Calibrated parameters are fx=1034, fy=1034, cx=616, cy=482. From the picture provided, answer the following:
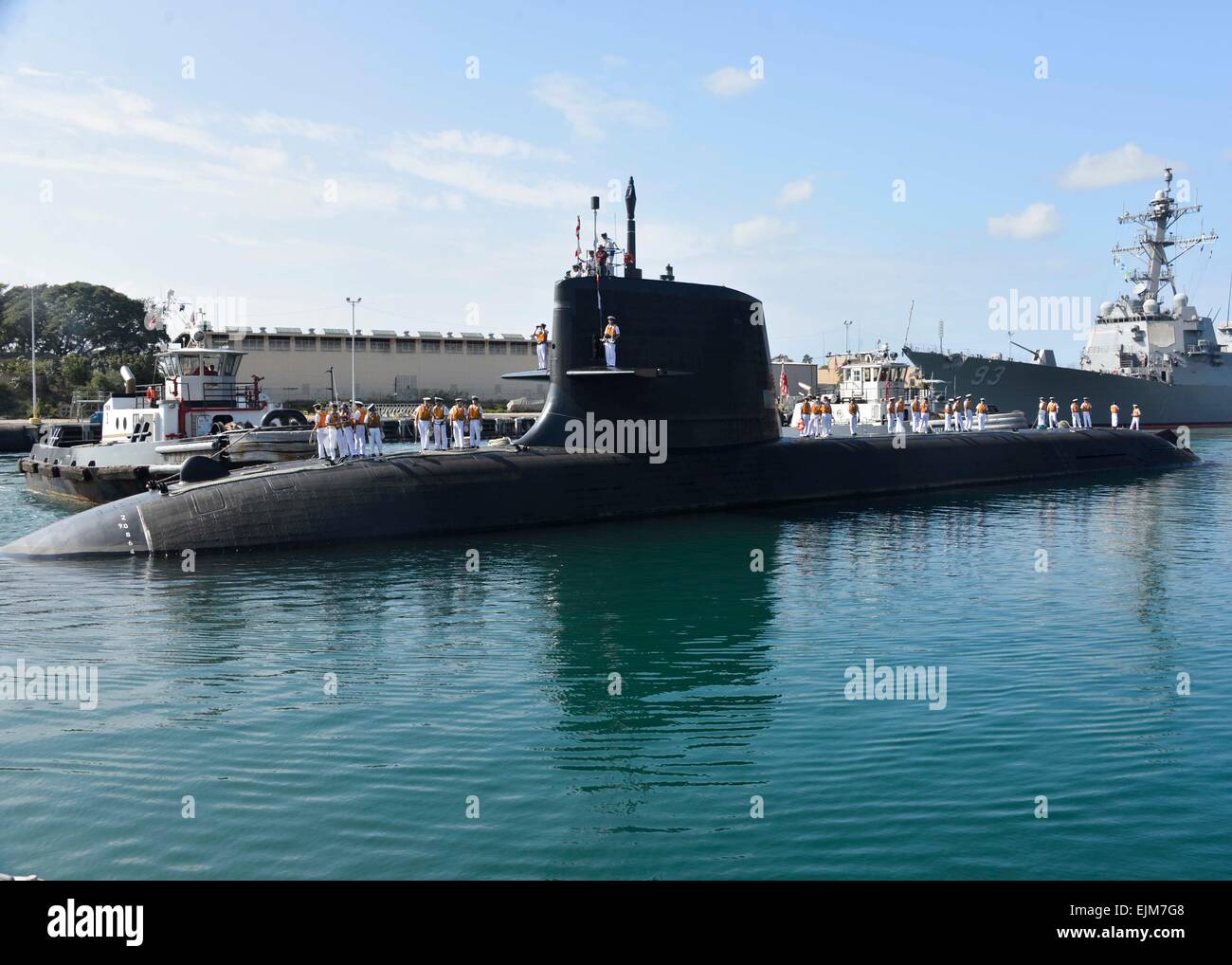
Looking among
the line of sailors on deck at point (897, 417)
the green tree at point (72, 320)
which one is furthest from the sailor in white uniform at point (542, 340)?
the green tree at point (72, 320)

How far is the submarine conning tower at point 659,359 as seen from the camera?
20.8 m

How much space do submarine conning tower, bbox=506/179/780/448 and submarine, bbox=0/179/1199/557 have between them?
0.03m

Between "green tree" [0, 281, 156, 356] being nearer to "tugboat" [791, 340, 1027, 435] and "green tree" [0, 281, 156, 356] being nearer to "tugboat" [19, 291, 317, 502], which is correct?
"tugboat" [19, 291, 317, 502]

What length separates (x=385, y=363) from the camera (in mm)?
80938

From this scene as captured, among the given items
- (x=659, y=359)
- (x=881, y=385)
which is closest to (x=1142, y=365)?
(x=881, y=385)

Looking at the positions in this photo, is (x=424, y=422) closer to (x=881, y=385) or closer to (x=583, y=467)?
(x=583, y=467)

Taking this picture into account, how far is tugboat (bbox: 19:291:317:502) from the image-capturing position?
31.1 metres

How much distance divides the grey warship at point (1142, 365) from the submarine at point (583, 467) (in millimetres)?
37066

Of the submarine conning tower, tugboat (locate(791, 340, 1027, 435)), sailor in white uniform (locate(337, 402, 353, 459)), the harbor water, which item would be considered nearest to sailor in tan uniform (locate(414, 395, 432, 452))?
sailor in white uniform (locate(337, 402, 353, 459))

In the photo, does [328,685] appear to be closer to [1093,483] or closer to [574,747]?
[574,747]

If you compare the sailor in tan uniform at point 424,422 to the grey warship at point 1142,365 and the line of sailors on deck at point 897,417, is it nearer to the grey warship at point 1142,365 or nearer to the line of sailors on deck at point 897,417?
the line of sailors on deck at point 897,417

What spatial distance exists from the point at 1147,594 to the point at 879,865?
10.5 metres

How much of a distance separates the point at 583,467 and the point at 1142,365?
175 feet
